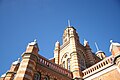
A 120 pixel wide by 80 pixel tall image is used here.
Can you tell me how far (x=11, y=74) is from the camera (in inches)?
563

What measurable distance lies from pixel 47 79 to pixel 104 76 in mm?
6397

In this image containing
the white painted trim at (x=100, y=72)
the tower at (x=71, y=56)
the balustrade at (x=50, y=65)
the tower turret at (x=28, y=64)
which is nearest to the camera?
the tower turret at (x=28, y=64)

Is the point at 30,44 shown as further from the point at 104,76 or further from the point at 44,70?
the point at 104,76

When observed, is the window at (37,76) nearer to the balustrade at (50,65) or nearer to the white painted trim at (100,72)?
the balustrade at (50,65)

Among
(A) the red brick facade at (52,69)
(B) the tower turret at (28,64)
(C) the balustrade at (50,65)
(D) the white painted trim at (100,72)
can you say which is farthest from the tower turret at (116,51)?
(B) the tower turret at (28,64)

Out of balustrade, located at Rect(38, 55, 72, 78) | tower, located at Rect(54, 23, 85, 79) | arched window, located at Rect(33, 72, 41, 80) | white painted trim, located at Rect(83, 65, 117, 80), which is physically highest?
tower, located at Rect(54, 23, 85, 79)

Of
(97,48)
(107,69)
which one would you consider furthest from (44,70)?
(97,48)

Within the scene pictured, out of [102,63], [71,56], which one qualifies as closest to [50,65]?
[71,56]

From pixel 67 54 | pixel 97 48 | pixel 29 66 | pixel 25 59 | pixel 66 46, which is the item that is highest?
pixel 97 48

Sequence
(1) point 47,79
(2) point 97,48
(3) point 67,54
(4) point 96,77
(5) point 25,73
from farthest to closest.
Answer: (2) point 97,48
(3) point 67,54
(4) point 96,77
(1) point 47,79
(5) point 25,73

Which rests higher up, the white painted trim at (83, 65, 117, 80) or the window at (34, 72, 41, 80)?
the white painted trim at (83, 65, 117, 80)

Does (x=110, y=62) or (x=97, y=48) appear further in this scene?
(x=97, y=48)

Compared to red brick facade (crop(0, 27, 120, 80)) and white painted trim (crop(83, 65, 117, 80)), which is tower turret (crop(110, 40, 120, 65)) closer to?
red brick facade (crop(0, 27, 120, 80))

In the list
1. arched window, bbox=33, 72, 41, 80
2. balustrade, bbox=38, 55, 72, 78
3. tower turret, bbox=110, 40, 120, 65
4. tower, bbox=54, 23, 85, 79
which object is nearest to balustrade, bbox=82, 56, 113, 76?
tower turret, bbox=110, 40, 120, 65
